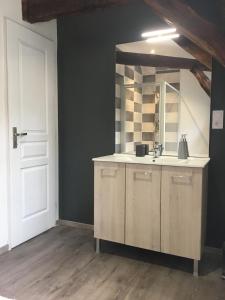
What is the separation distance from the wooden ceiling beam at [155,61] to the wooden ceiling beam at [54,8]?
50 cm

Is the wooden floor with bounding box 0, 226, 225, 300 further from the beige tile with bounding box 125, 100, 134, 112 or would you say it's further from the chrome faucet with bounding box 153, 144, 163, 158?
the beige tile with bounding box 125, 100, 134, 112

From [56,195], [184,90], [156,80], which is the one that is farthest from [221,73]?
[56,195]

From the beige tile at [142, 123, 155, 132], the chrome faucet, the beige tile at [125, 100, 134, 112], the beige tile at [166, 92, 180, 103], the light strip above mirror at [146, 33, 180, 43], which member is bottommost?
the chrome faucet

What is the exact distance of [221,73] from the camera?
2.47 meters

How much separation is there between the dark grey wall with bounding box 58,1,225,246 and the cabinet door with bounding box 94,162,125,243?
1.79 ft

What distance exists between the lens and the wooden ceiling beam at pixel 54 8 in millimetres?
2545

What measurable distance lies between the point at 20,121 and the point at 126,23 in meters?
1.45

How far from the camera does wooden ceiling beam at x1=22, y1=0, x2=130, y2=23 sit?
254 cm

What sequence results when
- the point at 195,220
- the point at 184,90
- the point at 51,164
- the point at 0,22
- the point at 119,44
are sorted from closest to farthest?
the point at 195,220 < the point at 0,22 < the point at 184,90 < the point at 119,44 < the point at 51,164

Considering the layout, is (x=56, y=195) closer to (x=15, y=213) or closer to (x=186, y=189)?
(x=15, y=213)

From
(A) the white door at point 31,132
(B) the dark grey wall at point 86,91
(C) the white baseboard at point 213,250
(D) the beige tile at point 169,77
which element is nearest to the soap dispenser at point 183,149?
(D) the beige tile at point 169,77

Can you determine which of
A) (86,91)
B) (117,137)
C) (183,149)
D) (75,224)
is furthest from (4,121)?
(183,149)

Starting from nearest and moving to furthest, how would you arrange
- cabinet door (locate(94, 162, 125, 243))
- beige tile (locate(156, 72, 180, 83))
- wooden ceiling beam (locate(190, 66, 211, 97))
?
1. cabinet door (locate(94, 162, 125, 243))
2. wooden ceiling beam (locate(190, 66, 211, 97))
3. beige tile (locate(156, 72, 180, 83))

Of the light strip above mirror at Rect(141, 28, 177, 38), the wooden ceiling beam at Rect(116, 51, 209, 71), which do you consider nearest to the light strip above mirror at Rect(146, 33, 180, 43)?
the light strip above mirror at Rect(141, 28, 177, 38)
